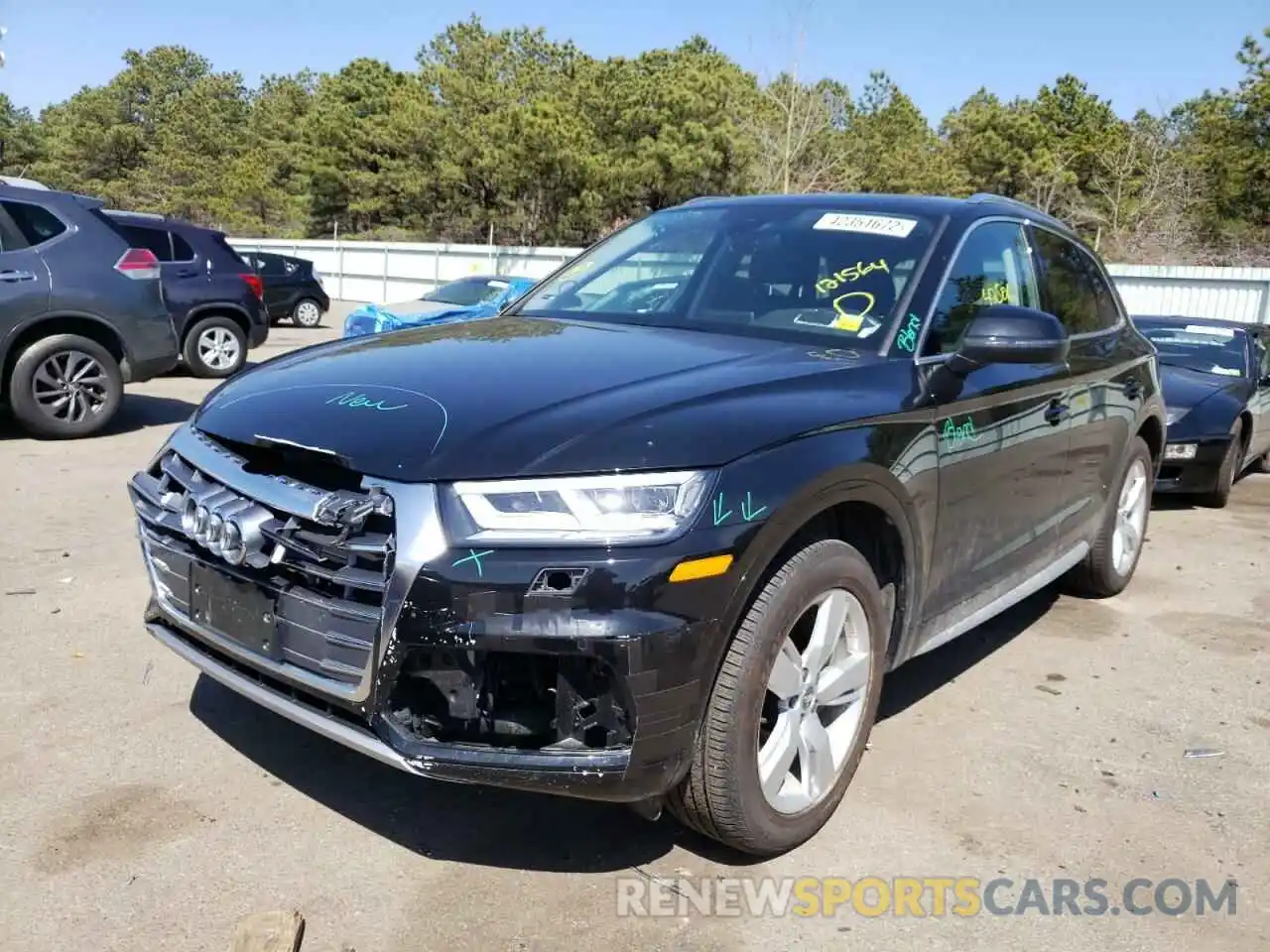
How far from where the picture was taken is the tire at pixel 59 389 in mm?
8008

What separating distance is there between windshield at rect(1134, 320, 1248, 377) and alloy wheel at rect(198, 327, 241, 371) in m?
9.28

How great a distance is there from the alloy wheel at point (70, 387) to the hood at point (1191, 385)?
25.9 feet

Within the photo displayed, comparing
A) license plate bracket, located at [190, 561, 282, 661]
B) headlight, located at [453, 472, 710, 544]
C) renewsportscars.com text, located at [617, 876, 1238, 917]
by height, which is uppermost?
headlight, located at [453, 472, 710, 544]

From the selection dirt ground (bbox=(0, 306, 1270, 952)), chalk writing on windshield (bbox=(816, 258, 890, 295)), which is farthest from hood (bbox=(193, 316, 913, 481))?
dirt ground (bbox=(0, 306, 1270, 952))

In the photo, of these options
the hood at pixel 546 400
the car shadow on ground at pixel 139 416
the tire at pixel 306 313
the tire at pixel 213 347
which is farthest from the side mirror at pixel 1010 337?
the tire at pixel 306 313

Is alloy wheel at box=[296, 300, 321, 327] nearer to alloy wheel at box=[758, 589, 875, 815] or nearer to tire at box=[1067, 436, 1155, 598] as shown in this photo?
tire at box=[1067, 436, 1155, 598]

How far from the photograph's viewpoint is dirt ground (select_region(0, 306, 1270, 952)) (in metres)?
2.64

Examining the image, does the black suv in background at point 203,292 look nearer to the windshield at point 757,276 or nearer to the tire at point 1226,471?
the windshield at point 757,276

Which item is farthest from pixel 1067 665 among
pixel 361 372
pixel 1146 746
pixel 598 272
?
pixel 361 372

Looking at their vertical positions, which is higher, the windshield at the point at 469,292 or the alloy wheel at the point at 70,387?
the windshield at the point at 469,292

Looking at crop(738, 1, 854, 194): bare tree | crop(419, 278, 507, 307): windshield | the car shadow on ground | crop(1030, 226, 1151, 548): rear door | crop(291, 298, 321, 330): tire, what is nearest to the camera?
crop(1030, 226, 1151, 548): rear door

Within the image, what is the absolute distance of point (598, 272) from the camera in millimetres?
4273

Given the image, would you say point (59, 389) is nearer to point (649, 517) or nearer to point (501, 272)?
point (649, 517)

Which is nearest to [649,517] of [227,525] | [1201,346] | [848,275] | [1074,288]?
[227,525]
